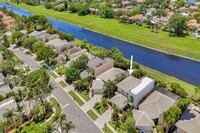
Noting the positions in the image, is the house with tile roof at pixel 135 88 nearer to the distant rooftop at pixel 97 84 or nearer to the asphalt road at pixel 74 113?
the distant rooftop at pixel 97 84

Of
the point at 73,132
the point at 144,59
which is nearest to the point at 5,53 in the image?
the point at 73,132

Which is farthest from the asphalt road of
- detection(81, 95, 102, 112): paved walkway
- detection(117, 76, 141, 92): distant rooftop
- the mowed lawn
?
the mowed lawn

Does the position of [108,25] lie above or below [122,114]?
above

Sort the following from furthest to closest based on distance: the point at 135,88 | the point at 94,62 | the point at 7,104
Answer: the point at 94,62 → the point at 135,88 → the point at 7,104

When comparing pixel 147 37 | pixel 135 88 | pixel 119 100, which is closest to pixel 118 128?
pixel 119 100

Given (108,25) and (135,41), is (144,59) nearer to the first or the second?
(135,41)

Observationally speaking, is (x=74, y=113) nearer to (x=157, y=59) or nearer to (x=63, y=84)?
(x=63, y=84)
